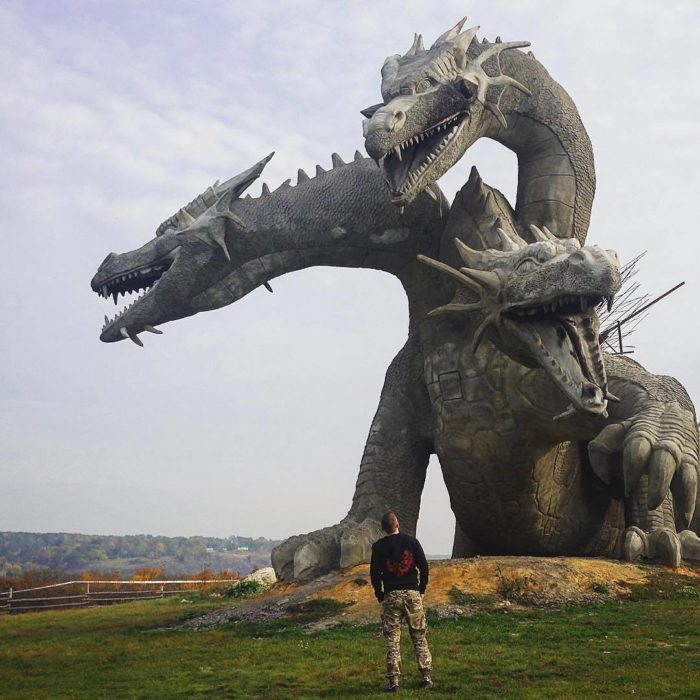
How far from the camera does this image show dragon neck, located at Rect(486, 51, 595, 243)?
8.69 m

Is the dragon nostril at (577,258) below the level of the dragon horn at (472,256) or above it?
below

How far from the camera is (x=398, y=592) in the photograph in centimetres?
496

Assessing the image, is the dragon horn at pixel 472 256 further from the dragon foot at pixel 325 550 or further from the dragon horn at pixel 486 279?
the dragon foot at pixel 325 550

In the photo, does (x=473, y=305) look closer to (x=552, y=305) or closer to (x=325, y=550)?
(x=552, y=305)

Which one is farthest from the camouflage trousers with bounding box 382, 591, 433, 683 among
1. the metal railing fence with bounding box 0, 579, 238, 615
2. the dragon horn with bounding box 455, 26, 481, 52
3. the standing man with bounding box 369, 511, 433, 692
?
the metal railing fence with bounding box 0, 579, 238, 615

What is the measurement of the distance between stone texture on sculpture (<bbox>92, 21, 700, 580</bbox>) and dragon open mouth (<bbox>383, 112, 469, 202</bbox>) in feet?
0.05


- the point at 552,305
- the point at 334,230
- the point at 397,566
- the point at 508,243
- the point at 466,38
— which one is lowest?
the point at 397,566

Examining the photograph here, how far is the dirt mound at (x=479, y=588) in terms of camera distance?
723 cm

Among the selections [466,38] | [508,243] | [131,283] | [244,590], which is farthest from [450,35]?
[244,590]

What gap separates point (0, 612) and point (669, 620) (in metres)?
13.1

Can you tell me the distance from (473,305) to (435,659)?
274cm

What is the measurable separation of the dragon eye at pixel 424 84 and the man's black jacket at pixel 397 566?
3.93 m

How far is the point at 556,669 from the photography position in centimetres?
534

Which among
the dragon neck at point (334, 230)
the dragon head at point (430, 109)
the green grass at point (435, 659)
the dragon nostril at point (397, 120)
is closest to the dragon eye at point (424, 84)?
the dragon head at point (430, 109)
